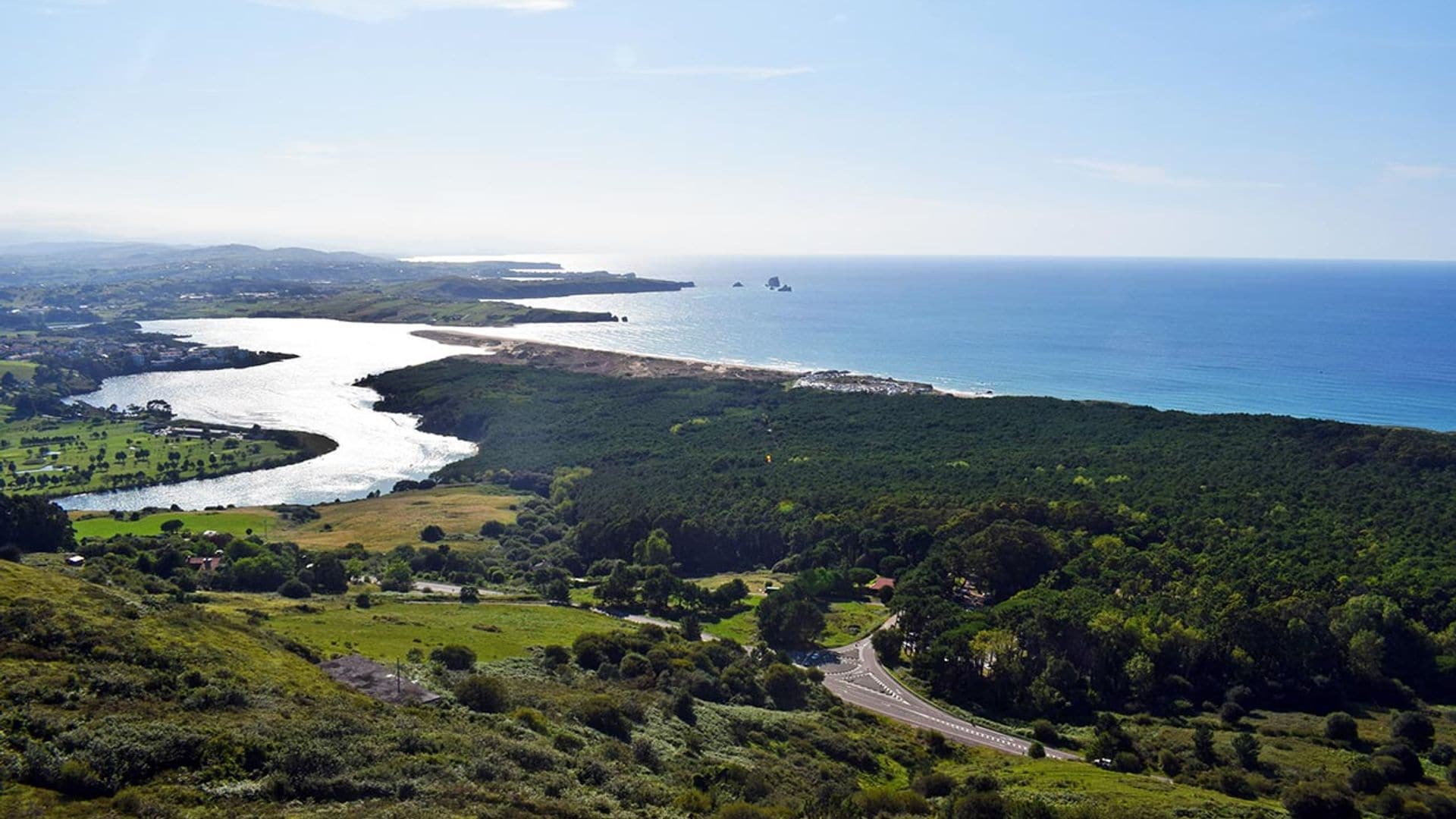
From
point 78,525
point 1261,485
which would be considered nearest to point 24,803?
point 78,525

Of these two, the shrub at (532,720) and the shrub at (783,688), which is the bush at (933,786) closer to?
the shrub at (783,688)

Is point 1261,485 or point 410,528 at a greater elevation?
point 1261,485

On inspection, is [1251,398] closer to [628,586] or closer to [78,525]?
[628,586]

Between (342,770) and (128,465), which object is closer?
(342,770)

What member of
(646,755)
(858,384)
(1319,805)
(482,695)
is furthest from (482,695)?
(858,384)

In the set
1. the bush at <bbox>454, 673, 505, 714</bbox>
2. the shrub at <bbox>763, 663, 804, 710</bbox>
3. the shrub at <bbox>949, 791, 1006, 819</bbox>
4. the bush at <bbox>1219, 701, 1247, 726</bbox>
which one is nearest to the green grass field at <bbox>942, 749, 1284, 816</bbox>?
the shrub at <bbox>949, 791, 1006, 819</bbox>

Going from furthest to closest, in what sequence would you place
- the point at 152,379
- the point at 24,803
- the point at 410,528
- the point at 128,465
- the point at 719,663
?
1. the point at 152,379
2. the point at 128,465
3. the point at 410,528
4. the point at 719,663
5. the point at 24,803

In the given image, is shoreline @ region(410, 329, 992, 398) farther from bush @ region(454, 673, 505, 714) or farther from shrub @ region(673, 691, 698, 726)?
bush @ region(454, 673, 505, 714)
